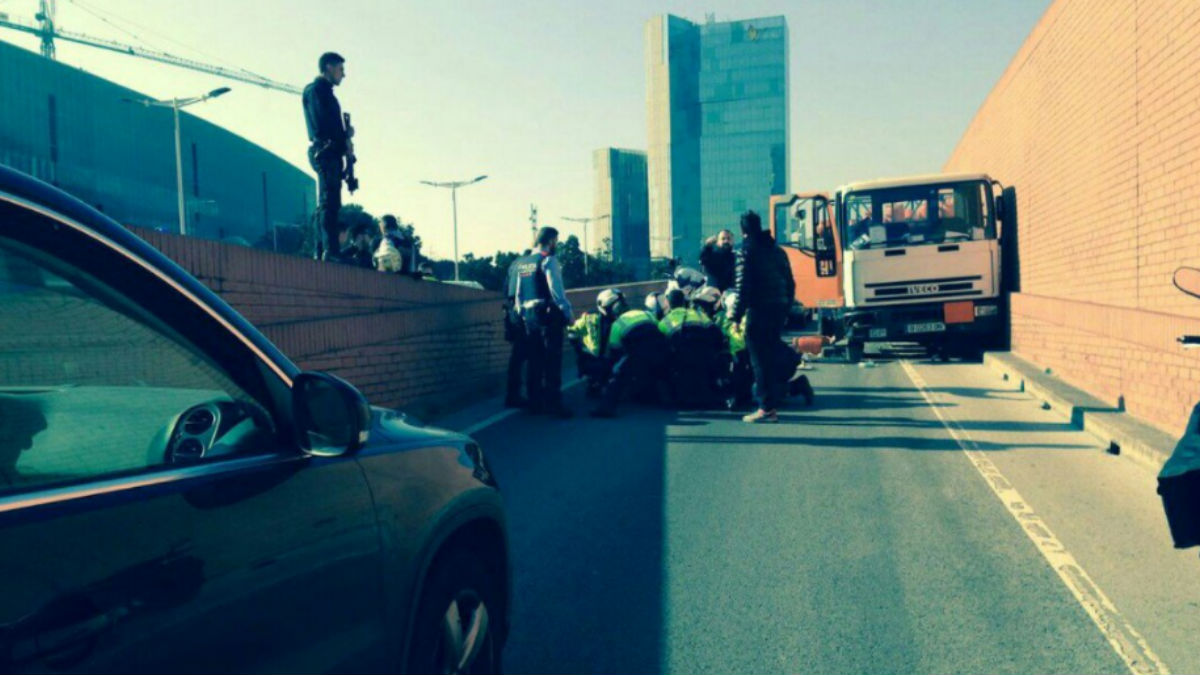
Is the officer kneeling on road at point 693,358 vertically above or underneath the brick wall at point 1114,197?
underneath

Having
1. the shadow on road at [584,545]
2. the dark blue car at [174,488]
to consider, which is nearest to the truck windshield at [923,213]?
the shadow on road at [584,545]

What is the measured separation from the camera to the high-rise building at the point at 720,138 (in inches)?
7407

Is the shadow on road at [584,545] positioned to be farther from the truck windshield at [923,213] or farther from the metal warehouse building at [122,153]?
the metal warehouse building at [122,153]

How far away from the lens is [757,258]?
11875 mm

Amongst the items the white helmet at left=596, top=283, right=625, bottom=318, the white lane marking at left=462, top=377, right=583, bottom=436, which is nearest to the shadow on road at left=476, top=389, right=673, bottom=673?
the white lane marking at left=462, top=377, right=583, bottom=436

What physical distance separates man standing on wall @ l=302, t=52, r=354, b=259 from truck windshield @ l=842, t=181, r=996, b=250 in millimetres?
10771

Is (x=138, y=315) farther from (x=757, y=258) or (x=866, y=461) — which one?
(x=757, y=258)

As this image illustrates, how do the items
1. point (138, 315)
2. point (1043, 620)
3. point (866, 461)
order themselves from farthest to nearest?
point (866, 461) < point (1043, 620) < point (138, 315)

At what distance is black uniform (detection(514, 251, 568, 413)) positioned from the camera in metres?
12.4

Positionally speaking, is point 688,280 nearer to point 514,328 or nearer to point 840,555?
point 514,328

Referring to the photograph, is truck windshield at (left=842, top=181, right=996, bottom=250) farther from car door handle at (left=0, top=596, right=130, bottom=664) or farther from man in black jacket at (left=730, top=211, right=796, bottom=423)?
car door handle at (left=0, top=596, right=130, bottom=664)

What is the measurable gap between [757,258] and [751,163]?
18188 cm

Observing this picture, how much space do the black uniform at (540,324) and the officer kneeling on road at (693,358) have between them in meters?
1.41

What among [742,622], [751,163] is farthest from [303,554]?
[751,163]
